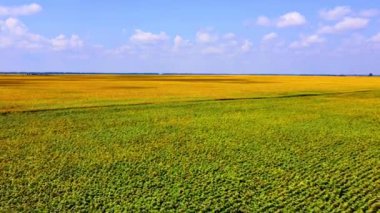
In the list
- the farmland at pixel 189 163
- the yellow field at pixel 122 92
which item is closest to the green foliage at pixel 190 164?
the farmland at pixel 189 163

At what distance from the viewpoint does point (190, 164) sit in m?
15.9

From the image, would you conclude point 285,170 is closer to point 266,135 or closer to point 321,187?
point 321,187

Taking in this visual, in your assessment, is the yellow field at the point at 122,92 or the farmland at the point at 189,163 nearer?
the farmland at the point at 189,163

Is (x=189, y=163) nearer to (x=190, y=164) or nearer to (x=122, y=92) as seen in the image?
(x=190, y=164)

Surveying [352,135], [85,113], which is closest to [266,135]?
[352,135]

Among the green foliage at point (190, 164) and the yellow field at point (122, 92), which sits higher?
the yellow field at point (122, 92)

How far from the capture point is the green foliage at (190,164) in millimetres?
11906

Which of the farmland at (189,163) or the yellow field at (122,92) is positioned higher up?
the yellow field at (122,92)

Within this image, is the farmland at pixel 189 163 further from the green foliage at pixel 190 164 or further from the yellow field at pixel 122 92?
the yellow field at pixel 122 92

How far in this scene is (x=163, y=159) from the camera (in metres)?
16.7

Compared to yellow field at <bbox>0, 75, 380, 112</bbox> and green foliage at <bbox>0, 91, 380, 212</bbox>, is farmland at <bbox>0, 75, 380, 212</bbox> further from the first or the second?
yellow field at <bbox>0, 75, 380, 112</bbox>

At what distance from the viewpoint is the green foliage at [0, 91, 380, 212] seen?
1191cm

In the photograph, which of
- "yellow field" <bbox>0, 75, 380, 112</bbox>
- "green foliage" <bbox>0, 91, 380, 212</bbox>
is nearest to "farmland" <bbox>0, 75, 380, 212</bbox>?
"green foliage" <bbox>0, 91, 380, 212</bbox>

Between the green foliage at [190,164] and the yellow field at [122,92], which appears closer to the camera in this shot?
the green foliage at [190,164]
